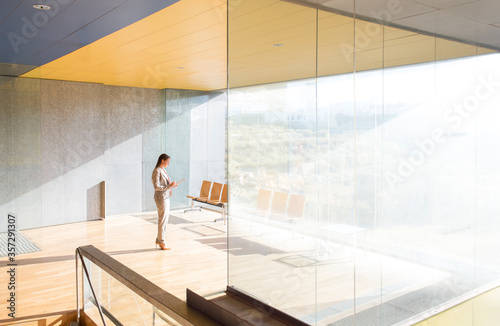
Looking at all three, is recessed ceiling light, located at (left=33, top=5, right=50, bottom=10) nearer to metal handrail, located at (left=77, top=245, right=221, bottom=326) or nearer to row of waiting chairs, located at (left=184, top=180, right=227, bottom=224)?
metal handrail, located at (left=77, top=245, right=221, bottom=326)

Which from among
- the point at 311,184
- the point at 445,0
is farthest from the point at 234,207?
the point at 445,0

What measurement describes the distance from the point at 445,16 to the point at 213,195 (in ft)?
26.7

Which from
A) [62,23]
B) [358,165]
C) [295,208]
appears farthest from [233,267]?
[62,23]

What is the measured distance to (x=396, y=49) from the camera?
260cm

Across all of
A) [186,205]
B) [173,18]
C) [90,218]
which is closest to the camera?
[173,18]

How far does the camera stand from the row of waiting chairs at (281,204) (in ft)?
10.9

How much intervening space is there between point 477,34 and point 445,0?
0.26 metres

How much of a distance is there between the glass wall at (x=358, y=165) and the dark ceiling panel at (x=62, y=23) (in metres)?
0.97

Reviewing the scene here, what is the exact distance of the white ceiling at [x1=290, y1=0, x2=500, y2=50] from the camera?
224cm

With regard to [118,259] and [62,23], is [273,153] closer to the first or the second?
[62,23]

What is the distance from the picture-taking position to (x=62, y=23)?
14.7 ft

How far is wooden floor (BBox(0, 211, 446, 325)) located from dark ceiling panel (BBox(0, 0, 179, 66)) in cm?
211

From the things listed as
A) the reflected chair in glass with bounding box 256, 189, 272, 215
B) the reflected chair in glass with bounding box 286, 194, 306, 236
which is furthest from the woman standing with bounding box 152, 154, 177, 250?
the reflected chair in glass with bounding box 286, 194, 306, 236

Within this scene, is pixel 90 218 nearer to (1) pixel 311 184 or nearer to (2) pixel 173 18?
(2) pixel 173 18
